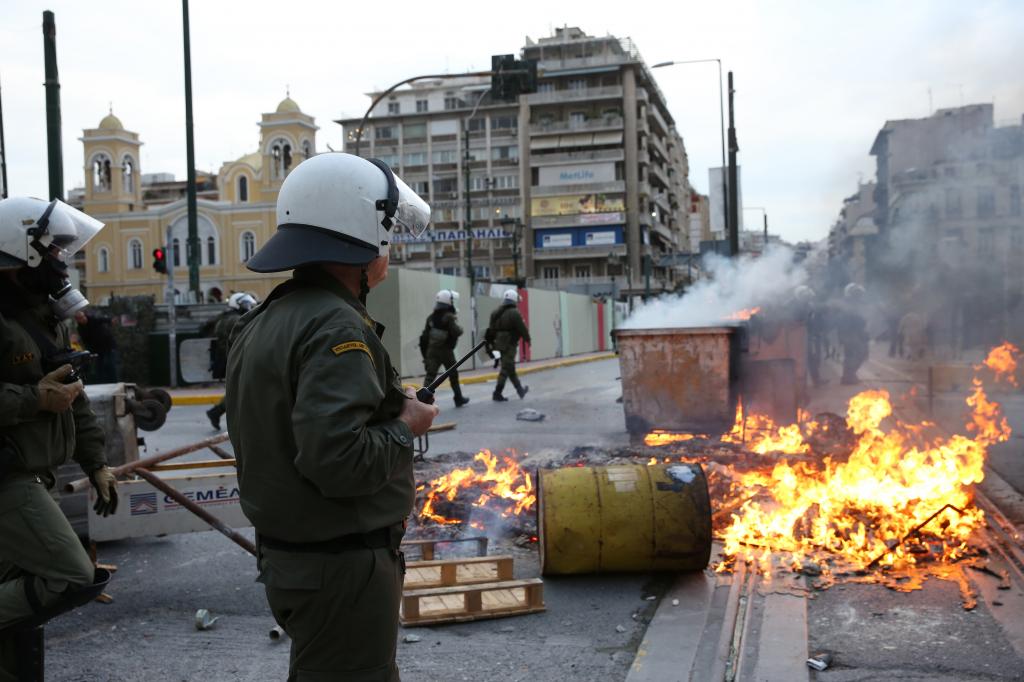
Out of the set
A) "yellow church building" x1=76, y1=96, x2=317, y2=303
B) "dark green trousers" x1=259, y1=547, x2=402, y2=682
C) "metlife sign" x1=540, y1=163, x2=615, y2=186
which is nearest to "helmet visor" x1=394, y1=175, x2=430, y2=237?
"dark green trousers" x1=259, y1=547, x2=402, y2=682

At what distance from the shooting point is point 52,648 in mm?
4098

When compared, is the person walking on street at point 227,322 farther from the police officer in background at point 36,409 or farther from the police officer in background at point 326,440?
the police officer in background at point 326,440

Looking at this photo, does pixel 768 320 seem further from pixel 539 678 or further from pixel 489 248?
pixel 489 248

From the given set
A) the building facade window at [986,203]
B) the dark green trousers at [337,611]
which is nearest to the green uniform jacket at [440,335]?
the building facade window at [986,203]

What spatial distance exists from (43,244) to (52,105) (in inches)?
398

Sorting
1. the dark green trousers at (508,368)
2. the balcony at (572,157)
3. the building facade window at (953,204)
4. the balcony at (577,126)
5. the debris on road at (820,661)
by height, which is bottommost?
the debris on road at (820,661)

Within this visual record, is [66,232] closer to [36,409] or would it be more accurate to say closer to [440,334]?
[36,409]

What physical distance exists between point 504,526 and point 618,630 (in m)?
1.84

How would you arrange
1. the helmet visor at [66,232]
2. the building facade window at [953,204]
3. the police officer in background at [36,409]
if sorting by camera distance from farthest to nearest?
the building facade window at [953,204], the helmet visor at [66,232], the police officer in background at [36,409]

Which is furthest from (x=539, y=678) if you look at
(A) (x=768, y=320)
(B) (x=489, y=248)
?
(B) (x=489, y=248)

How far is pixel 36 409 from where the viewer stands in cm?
304

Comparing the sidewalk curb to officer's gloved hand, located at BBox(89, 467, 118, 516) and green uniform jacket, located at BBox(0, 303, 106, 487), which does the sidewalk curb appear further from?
green uniform jacket, located at BBox(0, 303, 106, 487)

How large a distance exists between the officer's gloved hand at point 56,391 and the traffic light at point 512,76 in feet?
43.4

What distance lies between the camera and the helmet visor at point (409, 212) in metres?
2.46
